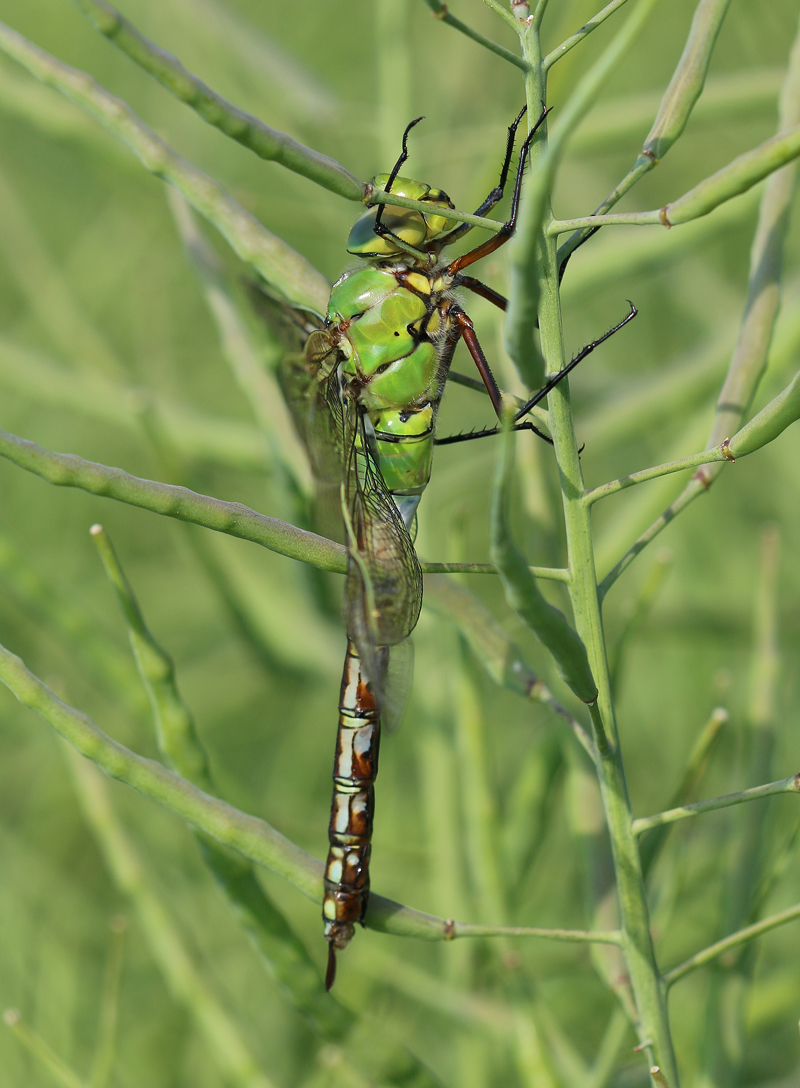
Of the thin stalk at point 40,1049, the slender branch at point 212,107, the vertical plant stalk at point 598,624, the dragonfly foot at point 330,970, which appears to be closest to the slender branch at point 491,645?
the vertical plant stalk at point 598,624

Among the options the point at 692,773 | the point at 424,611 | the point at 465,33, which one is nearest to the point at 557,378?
the point at 465,33

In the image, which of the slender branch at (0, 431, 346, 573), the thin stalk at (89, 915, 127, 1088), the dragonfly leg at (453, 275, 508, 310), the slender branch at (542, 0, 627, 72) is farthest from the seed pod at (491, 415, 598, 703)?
the thin stalk at (89, 915, 127, 1088)

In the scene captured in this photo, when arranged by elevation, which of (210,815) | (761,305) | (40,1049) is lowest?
(40,1049)

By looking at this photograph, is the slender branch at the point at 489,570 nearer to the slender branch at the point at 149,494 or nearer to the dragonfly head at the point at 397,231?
the slender branch at the point at 149,494

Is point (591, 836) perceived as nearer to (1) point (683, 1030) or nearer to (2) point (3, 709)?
(1) point (683, 1030)

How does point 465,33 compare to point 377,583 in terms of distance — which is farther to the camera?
point 377,583

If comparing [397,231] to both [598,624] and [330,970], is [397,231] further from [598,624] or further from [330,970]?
[330,970]
